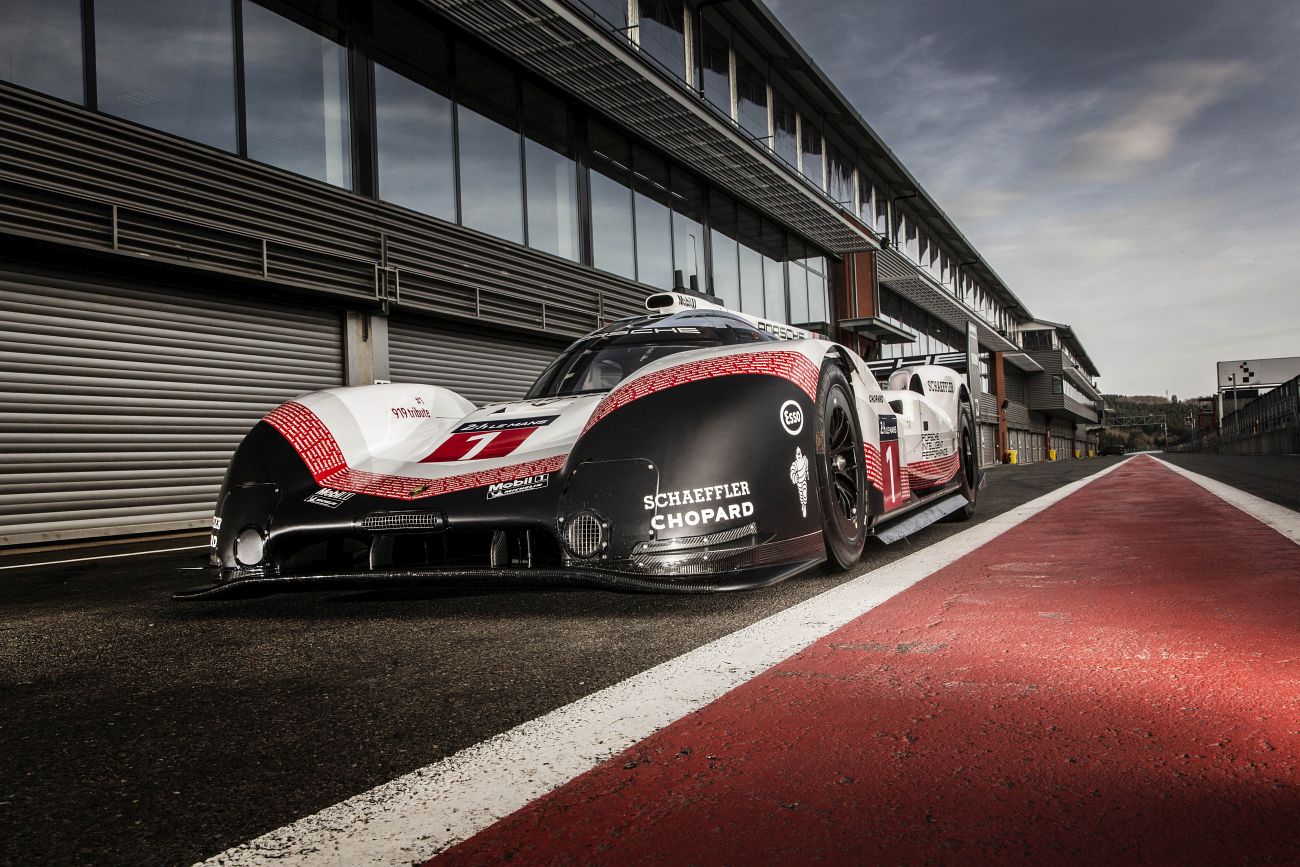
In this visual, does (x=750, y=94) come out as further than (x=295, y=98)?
Yes

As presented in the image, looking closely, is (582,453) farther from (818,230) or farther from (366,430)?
(818,230)

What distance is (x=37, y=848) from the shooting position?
126cm

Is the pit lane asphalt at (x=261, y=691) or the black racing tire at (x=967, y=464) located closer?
the pit lane asphalt at (x=261, y=691)

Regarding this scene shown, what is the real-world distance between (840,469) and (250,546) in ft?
7.63

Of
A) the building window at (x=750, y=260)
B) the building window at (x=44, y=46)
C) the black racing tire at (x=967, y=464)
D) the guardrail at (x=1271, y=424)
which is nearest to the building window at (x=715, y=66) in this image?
the building window at (x=750, y=260)

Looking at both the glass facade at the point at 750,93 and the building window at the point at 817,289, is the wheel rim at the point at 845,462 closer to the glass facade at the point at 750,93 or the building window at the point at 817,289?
the glass facade at the point at 750,93

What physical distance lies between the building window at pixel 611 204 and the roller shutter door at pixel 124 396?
6301 mm

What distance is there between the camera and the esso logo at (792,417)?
3033 mm

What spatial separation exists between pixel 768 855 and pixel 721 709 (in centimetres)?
66

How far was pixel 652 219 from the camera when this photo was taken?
647 inches

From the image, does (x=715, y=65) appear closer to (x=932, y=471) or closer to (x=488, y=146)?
(x=488, y=146)

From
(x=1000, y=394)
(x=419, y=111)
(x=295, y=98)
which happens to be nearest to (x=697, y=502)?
(x=295, y=98)

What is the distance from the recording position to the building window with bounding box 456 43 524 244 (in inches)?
468

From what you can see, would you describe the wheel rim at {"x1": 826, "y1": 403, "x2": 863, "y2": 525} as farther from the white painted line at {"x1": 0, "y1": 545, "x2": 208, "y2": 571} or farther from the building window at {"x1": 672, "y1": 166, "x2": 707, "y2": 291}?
the building window at {"x1": 672, "y1": 166, "x2": 707, "y2": 291}
